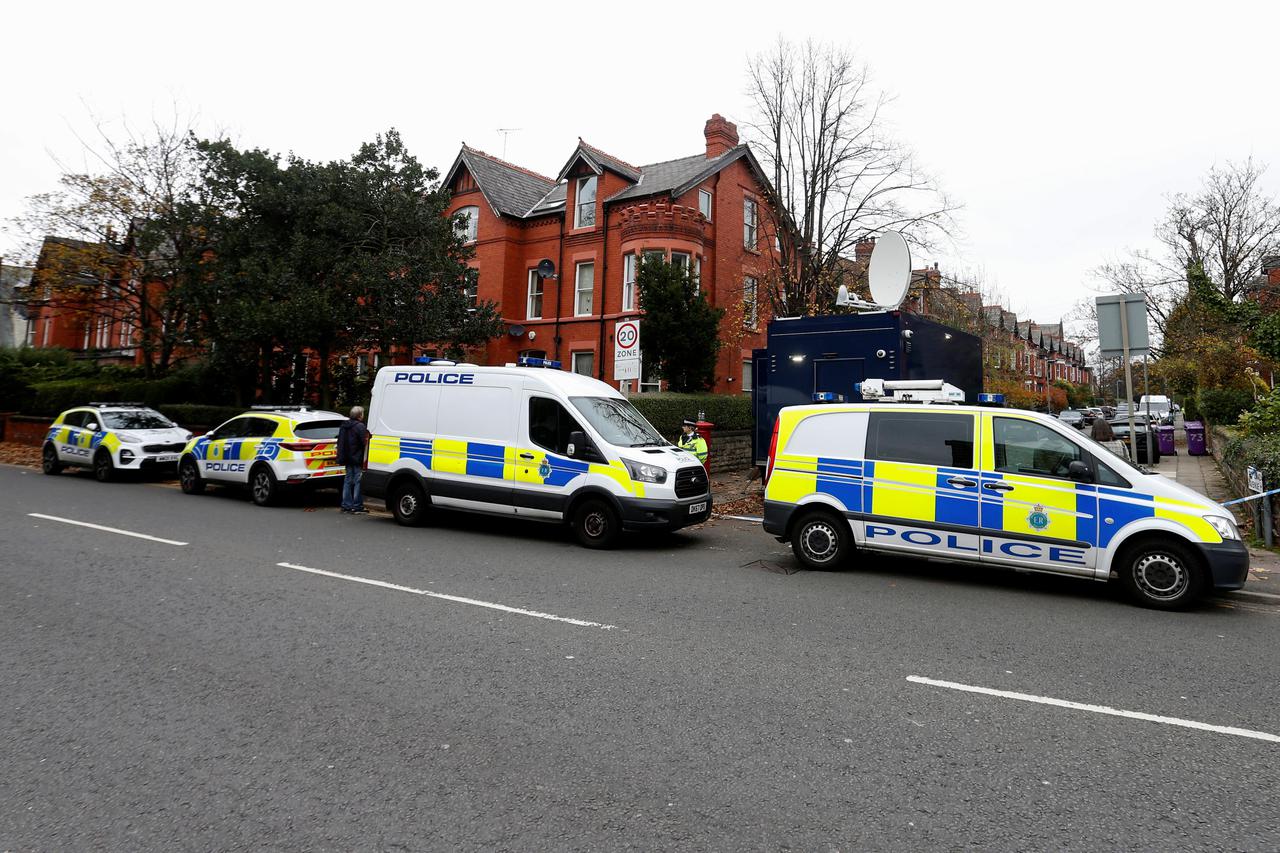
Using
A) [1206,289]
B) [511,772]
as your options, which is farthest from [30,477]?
[1206,289]

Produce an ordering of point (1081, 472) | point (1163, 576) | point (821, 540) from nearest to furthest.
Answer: point (1163, 576)
point (1081, 472)
point (821, 540)

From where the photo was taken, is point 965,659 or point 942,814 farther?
point 965,659

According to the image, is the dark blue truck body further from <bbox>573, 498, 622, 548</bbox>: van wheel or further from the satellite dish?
<bbox>573, 498, 622, 548</bbox>: van wheel

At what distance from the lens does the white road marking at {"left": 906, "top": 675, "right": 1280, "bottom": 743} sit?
13.0ft

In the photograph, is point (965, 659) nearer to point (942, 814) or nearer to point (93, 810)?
point (942, 814)

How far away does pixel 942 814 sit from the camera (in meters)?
3.08

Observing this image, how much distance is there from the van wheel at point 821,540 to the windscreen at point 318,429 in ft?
29.9

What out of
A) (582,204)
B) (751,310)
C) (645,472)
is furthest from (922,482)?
(582,204)

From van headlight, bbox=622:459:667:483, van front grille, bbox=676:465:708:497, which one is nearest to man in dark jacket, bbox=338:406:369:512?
van headlight, bbox=622:459:667:483

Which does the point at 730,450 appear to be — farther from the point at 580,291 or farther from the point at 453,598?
the point at 453,598

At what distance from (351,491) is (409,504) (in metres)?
2.15

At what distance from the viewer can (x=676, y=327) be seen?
63.1 feet

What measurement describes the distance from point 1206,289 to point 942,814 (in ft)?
45.4

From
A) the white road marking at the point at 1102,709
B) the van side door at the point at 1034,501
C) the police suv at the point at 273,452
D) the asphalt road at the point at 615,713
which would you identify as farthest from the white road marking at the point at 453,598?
the police suv at the point at 273,452
